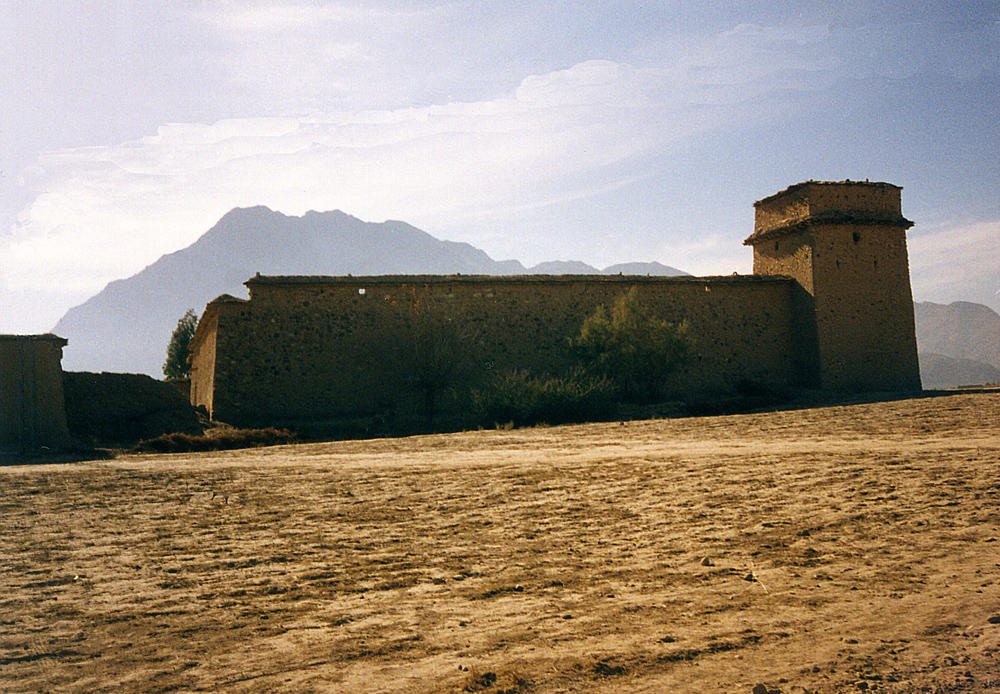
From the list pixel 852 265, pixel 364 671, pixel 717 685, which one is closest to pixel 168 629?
pixel 364 671

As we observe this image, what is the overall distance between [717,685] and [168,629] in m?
3.30

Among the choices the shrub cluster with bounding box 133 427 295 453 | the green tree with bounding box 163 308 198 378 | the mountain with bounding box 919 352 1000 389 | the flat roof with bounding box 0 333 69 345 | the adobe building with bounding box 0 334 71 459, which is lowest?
the mountain with bounding box 919 352 1000 389

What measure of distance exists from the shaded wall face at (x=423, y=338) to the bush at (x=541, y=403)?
3427 mm

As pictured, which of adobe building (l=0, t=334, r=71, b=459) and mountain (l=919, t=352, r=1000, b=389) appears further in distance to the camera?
mountain (l=919, t=352, r=1000, b=389)

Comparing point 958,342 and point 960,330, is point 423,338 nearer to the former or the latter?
point 958,342

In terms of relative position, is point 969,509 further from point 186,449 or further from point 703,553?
point 186,449

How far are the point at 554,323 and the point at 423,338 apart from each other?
185 inches

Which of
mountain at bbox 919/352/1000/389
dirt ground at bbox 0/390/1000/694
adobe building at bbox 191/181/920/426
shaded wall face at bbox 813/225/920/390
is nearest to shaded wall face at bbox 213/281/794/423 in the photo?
adobe building at bbox 191/181/920/426

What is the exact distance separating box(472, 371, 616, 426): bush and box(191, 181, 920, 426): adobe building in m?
3.40

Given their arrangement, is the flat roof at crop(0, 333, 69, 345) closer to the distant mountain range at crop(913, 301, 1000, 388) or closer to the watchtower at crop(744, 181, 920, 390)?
the watchtower at crop(744, 181, 920, 390)

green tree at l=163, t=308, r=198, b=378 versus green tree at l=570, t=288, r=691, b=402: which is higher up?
green tree at l=163, t=308, r=198, b=378

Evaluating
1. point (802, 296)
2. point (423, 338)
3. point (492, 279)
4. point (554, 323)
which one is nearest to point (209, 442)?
point (423, 338)

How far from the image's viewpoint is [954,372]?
268ft

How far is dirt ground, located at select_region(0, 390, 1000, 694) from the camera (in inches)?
147
